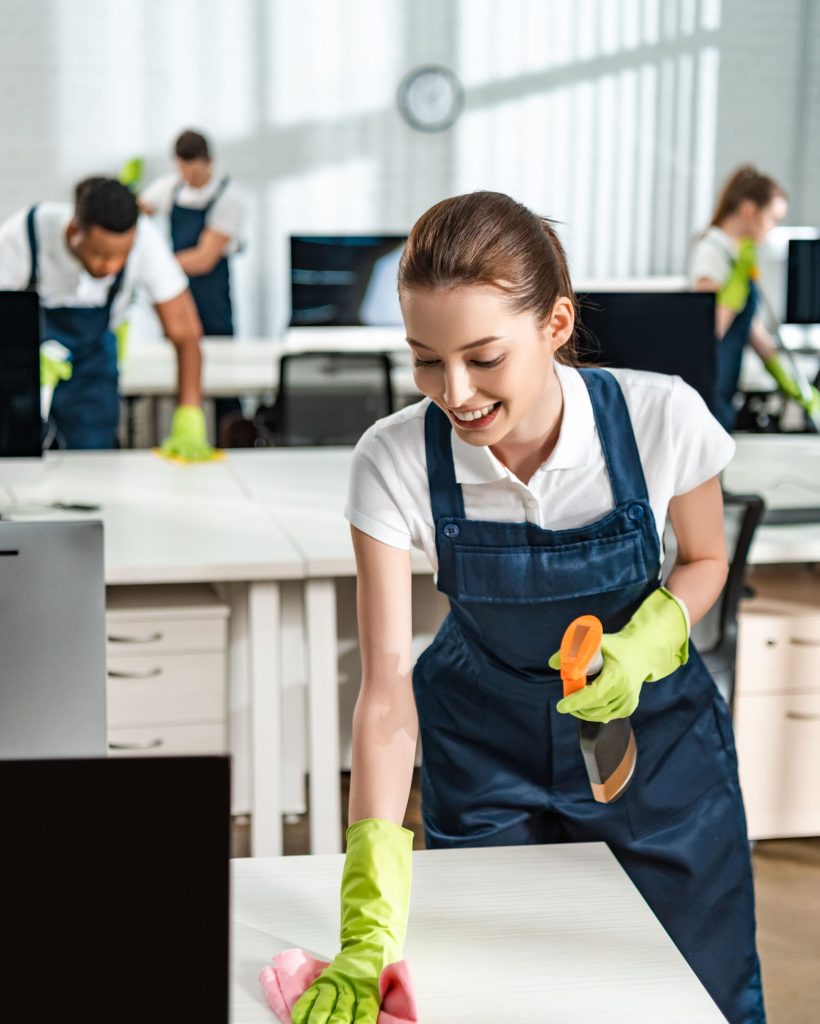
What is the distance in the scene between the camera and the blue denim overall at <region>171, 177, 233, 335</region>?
21.8ft

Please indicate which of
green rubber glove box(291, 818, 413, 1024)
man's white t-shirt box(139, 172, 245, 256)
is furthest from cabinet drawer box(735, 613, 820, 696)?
man's white t-shirt box(139, 172, 245, 256)

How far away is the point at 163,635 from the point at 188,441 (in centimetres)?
107

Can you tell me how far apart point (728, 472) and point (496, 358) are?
7.10 ft

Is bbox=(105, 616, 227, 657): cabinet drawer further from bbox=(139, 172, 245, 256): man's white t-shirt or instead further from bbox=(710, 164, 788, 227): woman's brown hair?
bbox=(139, 172, 245, 256): man's white t-shirt

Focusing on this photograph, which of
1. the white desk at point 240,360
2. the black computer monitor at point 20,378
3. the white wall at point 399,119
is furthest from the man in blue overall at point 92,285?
the white wall at point 399,119

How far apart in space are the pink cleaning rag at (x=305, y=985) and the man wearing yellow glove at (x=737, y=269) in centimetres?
330

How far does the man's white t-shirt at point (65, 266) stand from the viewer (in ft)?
11.7

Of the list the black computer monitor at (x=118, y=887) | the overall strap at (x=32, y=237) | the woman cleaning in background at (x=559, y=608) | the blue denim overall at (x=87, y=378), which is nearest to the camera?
the black computer monitor at (x=118, y=887)

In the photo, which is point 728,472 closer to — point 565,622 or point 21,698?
point 565,622

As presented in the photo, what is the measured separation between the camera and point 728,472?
10.9ft

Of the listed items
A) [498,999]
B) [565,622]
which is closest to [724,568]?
[565,622]

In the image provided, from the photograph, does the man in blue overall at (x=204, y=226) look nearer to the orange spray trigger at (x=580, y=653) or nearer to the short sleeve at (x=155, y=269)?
the short sleeve at (x=155, y=269)

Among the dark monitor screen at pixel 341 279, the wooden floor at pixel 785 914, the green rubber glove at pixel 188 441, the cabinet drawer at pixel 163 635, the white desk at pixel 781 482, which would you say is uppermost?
the dark monitor screen at pixel 341 279

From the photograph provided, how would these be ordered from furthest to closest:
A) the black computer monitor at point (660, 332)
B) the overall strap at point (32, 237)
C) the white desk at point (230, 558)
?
the overall strap at point (32, 237)
the black computer monitor at point (660, 332)
the white desk at point (230, 558)
